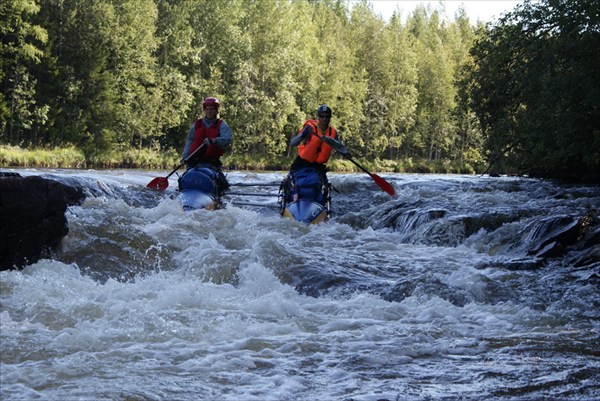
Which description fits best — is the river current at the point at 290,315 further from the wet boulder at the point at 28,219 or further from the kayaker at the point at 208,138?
the kayaker at the point at 208,138

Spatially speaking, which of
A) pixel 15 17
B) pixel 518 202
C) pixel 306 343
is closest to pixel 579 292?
pixel 306 343

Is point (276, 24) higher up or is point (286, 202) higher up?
point (276, 24)

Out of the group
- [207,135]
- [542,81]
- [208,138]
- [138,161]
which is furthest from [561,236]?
[138,161]

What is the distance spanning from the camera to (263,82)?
44188 mm

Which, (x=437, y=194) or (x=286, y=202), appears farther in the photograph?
(x=437, y=194)

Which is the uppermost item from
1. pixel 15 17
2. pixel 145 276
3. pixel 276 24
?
pixel 276 24

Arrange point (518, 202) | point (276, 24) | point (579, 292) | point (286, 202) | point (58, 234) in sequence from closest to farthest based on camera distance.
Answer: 1. point (579, 292)
2. point (58, 234)
3. point (286, 202)
4. point (518, 202)
5. point (276, 24)

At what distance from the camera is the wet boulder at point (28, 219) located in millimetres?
6105

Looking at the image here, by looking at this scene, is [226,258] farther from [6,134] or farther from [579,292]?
[6,134]

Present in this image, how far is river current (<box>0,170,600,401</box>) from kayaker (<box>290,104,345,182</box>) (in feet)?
4.52

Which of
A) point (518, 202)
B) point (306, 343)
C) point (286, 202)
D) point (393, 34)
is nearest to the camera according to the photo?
point (306, 343)

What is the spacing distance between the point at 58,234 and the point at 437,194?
1131 centimetres

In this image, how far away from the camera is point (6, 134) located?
31.9m

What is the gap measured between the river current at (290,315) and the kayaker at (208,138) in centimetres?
179
